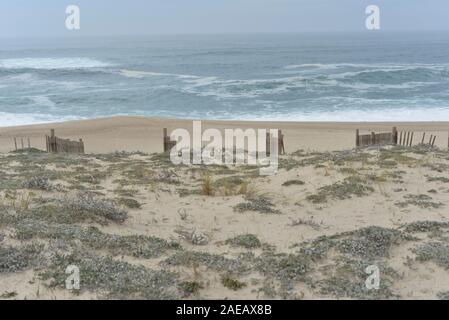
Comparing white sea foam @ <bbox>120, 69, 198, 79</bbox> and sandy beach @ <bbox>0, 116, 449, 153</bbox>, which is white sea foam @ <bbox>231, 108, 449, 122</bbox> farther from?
white sea foam @ <bbox>120, 69, 198, 79</bbox>

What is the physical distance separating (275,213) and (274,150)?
6.70 metres

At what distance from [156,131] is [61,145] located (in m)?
8.92

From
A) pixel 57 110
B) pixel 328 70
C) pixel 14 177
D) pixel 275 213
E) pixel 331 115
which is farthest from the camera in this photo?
pixel 328 70

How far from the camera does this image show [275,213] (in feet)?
25.2

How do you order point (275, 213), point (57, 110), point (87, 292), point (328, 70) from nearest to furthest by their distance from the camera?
point (87, 292), point (275, 213), point (57, 110), point (328, 70)

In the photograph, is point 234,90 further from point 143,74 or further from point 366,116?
point 143,74

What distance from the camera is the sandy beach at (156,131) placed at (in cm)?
1936

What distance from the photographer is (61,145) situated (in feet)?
46.2

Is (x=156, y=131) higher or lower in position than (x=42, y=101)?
lower

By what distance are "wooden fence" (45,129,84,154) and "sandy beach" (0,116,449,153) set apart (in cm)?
402

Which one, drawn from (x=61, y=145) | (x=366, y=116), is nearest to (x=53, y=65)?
(x=366, y=116)

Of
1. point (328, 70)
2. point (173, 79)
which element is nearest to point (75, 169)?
point (173, 79)

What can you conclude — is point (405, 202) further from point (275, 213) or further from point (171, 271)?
point (171, 271)

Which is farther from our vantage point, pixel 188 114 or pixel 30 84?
pixel 30 84
